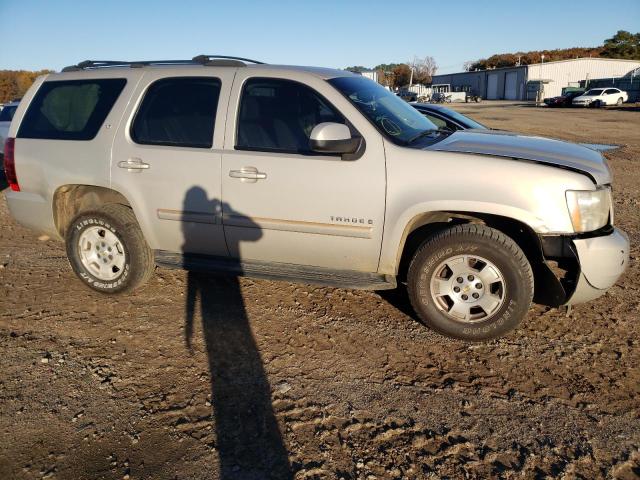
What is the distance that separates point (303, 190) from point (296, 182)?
8 cm

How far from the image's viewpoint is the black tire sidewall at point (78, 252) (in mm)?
4156

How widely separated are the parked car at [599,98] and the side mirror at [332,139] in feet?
143

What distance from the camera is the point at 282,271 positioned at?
385 centimetres

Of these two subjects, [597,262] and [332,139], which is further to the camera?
[332,139]

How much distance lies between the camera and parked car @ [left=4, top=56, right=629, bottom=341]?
10.8ft

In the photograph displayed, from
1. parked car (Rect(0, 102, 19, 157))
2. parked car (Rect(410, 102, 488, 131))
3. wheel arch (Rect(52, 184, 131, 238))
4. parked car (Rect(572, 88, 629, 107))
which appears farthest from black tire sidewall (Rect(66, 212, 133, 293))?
parked car (Rect(572, 88, 629, 107))

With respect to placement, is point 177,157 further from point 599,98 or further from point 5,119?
point 599,98

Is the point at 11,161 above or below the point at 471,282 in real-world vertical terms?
above

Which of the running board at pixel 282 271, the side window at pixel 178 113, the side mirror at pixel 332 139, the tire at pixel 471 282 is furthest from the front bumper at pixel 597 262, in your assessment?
the side window at pixel 178 113

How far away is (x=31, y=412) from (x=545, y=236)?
3.34 meters

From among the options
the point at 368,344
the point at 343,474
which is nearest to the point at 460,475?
the point at 343,474

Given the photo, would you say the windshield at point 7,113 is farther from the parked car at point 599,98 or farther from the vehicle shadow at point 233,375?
the parked car at point 599,98

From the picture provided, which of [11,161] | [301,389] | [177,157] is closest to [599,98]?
[177,157]

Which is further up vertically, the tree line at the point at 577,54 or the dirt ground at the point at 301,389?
the tree line at the point at 577,54
